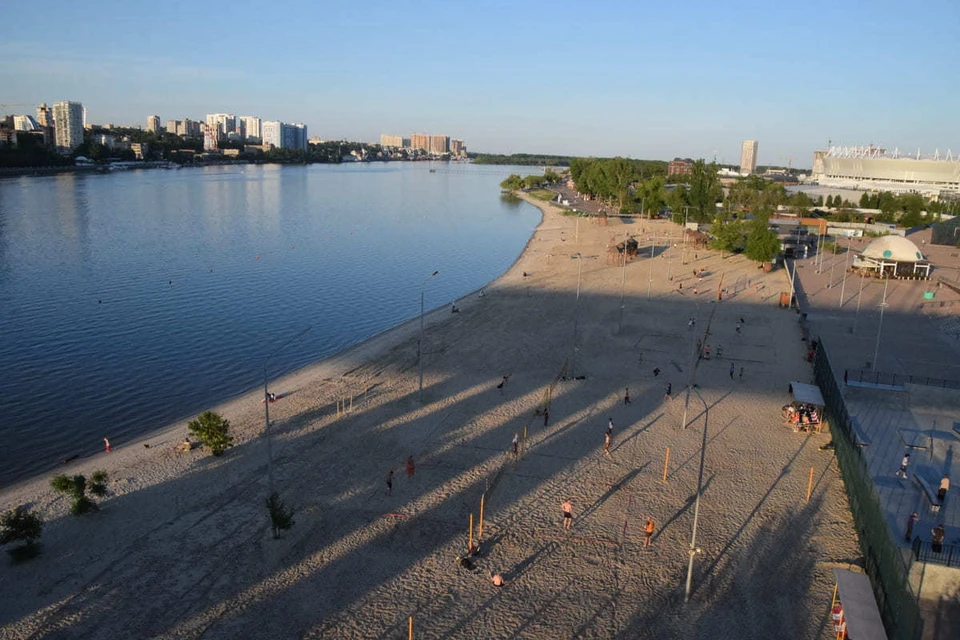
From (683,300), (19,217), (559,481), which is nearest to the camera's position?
(559,481)

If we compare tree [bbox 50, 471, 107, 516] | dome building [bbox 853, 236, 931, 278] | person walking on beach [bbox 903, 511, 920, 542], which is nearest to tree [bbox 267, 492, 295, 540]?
tree [bbox 50, 471, 107, 516]

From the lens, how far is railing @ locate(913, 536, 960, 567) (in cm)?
1277

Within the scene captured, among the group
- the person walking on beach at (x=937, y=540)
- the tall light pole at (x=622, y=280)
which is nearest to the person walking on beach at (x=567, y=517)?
the person walking on beach at (x=937, y=540)

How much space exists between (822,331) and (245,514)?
96.4 feet

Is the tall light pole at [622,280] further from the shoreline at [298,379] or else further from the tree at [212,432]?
the tree at [212,432]

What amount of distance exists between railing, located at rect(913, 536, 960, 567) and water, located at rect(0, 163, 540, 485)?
76.1 ft

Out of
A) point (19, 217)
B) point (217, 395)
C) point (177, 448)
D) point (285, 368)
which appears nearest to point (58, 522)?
point (177, 448)

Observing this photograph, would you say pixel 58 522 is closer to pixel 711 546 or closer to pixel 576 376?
pixel 711 546

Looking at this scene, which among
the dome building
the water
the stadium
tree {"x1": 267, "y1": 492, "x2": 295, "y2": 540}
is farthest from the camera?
the stadium

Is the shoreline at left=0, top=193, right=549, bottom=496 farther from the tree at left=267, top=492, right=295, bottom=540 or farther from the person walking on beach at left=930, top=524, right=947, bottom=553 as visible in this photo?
the person walking on beach at left=930, top=524, right=947, bottom=553

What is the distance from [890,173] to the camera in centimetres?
14062

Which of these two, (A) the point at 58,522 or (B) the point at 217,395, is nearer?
(A) the point at 58,522

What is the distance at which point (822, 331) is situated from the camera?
34250 mm

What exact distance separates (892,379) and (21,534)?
91.2 feet
